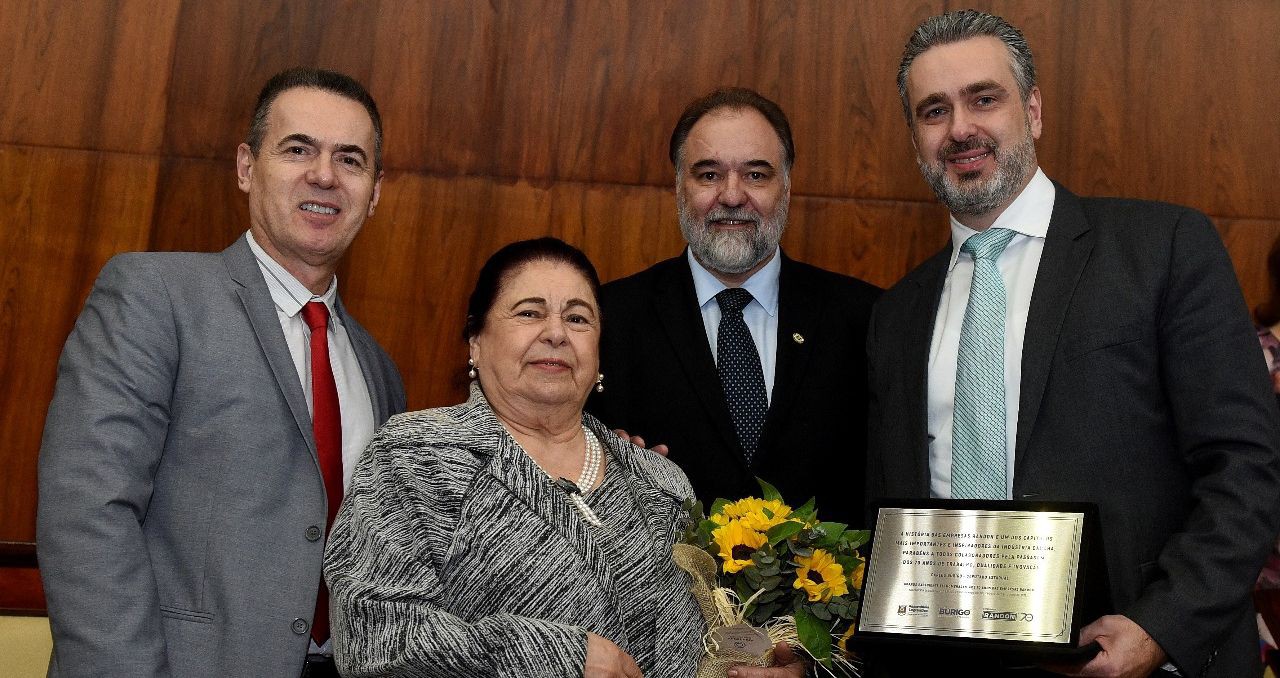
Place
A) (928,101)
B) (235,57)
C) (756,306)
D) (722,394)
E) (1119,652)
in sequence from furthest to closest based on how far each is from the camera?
(235,57)
(756,306)
(722,394)
(928,101)
(1119,652)

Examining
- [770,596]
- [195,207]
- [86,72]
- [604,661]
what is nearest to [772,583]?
[770,596]

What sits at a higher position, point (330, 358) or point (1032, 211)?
point (1032, 211)

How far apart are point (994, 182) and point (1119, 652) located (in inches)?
41.7

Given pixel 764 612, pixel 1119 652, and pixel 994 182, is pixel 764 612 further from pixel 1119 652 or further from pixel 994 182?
pixel 994 182

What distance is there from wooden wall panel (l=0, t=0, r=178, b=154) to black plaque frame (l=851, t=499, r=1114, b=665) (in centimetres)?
300

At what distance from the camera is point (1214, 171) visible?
402cm

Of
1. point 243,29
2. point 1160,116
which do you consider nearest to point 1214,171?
point 1160,116

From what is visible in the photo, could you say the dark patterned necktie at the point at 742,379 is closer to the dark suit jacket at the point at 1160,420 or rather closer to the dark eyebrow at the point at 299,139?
the dark suit jacket at the point at 1160,420

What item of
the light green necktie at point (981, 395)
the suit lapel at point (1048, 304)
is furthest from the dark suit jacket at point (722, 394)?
the suit lapel at point (1048, 304)

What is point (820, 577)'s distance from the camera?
7.39ft

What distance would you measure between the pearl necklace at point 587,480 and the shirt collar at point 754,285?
697 millimetres

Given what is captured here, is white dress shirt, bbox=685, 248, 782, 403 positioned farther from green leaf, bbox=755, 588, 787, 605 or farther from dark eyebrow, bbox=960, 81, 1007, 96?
green leaf, bbox=755, 588, 787, 605

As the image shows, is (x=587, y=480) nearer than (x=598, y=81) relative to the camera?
Yes

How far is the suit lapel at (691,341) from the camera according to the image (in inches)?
112
